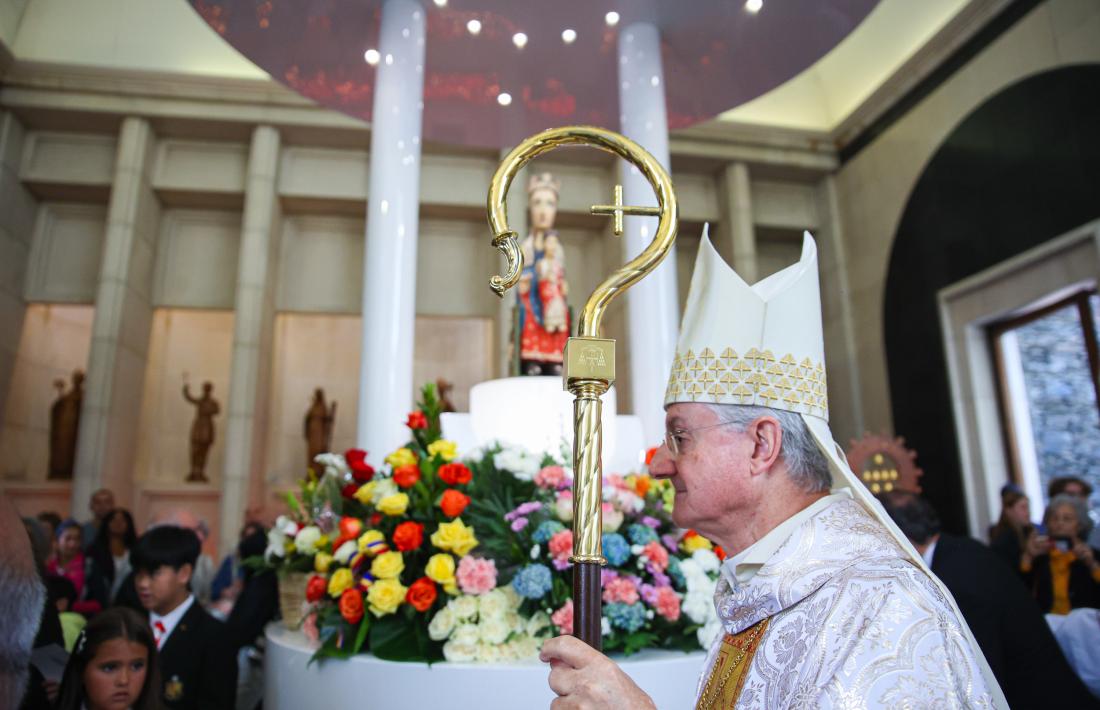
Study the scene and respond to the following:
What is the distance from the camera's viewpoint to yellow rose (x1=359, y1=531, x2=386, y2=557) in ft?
8.29

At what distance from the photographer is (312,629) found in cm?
260

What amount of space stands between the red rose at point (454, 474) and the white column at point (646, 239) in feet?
7.36

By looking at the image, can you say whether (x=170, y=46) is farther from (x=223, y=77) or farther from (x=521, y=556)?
(x=521, y=556)

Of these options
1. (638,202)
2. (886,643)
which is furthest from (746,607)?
A: (638,202)

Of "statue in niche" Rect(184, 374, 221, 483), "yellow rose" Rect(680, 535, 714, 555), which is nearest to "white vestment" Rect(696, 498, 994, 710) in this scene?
"yellow rose" Rect(680, 535, 714, 555)

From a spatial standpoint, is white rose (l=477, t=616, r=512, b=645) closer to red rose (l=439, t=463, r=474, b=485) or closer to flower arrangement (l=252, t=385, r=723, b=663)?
flower arrangement (l=252, t=385, r=723, b=663)

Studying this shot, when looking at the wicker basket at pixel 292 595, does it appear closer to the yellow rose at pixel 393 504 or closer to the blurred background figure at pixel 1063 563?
the yellow rose at pixel 393 504

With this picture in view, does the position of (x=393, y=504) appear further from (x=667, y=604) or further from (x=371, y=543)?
A: (x=667, y=604)

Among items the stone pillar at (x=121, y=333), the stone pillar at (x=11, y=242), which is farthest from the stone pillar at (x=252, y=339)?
the stone pillar at (x=11, y=242)

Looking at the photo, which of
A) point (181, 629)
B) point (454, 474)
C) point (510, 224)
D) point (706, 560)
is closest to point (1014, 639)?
point (706, 560)

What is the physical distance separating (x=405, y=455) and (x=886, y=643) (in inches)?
82.3

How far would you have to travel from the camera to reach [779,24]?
494cm

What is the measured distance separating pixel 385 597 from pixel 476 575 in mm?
287

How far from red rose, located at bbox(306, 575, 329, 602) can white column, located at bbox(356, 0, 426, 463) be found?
1762 mm
